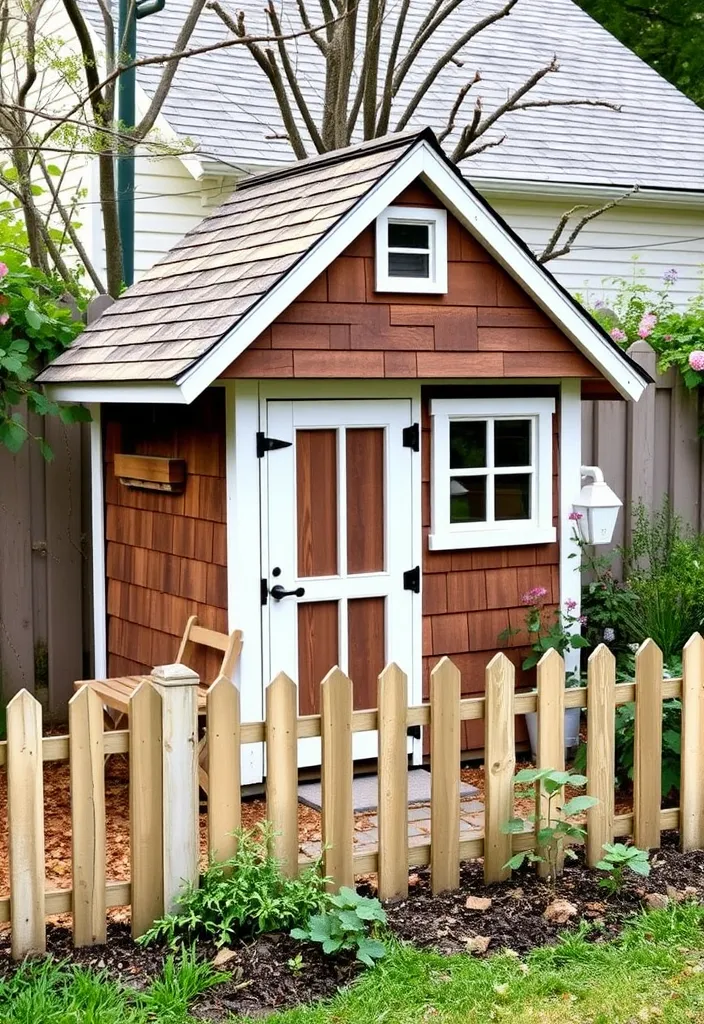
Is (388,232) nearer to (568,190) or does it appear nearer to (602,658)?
(602,658)

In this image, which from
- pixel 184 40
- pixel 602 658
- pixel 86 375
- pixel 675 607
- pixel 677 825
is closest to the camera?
pixel 602 658

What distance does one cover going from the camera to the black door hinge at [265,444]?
638 cm

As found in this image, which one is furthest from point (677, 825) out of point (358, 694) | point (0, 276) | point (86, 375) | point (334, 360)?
point (0, 276)

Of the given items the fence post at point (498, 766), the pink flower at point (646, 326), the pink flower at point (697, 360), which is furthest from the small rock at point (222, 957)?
the pink flower at point (646, 326)

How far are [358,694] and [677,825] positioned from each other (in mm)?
1876

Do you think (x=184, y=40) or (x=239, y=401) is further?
(x=184, y=40)

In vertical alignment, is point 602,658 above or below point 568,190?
below

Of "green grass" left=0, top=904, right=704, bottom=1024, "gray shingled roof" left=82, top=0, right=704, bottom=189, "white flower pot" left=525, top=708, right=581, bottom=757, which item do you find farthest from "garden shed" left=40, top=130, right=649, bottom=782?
"gray shingled roof" left=82, top=0, right=704, bottom=189

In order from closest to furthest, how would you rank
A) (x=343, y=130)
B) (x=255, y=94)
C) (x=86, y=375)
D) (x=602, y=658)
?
(x=602, y=658)
(x=86, y=375)
(x=343, y=130)
(x=255, y=94)

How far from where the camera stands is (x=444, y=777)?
504 cm

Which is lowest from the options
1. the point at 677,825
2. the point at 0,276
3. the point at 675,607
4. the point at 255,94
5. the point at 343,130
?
the point at 677,825

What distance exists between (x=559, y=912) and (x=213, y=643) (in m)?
2.35

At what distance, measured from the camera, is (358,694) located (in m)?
6.89

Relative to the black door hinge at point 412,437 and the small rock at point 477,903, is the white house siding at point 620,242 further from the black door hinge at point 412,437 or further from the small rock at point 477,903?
the small rock at point 477,903
